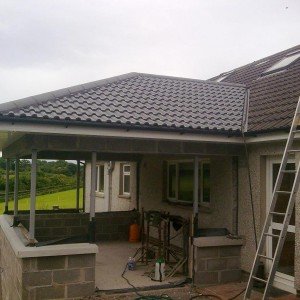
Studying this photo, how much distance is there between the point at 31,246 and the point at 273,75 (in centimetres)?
813

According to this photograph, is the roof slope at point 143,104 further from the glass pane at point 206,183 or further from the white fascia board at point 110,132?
the glass pane at point 206,183

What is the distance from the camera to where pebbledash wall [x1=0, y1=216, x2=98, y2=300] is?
7.04 m

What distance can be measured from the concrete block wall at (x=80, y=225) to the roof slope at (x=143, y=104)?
490 centimetres

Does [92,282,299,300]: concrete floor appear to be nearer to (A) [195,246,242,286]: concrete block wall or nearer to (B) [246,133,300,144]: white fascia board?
(A) [195,246,242,286]: concrete block wall

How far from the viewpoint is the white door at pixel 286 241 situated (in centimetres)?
776

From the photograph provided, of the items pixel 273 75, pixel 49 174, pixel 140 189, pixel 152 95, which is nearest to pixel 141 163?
pixel 140 189

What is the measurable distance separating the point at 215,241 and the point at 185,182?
3.80m

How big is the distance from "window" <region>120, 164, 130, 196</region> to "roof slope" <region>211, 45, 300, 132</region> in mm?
6029

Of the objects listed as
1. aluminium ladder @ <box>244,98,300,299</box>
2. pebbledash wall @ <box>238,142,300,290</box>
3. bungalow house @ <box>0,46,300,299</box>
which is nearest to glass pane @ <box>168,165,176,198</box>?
bungalow house @ <box>0,46,300,299</box>

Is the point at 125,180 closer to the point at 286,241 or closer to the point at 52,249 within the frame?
the point at 286,241

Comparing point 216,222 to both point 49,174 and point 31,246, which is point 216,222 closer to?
point 31,246

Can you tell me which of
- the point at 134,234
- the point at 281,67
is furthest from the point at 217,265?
the point at 281,67

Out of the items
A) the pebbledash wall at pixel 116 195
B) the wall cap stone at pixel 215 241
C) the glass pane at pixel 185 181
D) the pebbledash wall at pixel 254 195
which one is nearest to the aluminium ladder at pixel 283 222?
the pebbledash wall at pixel 254 195

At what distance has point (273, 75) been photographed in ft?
38.2
